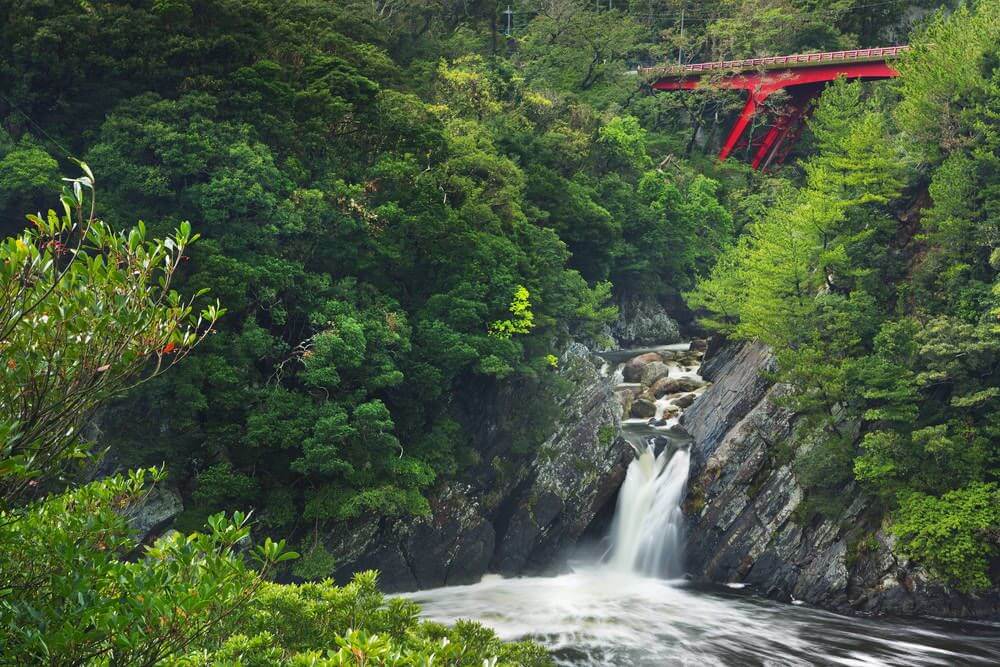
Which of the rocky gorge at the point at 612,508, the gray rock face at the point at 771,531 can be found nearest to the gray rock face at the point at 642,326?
A: the rocky gorge at the point at 612,508

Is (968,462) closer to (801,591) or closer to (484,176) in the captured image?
(801,591)

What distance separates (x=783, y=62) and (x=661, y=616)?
36055 millimetres

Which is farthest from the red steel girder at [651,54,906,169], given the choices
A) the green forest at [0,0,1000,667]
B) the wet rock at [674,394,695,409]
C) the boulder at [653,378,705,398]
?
the wet rock at [674,394,695,409]

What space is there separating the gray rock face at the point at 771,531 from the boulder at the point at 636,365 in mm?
5644

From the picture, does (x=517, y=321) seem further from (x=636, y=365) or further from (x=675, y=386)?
(x=636, y=365)

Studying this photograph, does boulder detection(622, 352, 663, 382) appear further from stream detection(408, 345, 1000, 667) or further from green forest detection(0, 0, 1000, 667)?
stream detection(408, 345, 1000, 667)

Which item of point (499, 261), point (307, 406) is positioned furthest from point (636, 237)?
point (307, 406)

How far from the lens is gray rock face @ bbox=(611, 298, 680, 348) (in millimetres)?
43062

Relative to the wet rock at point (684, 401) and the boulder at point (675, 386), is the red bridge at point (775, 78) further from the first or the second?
the wet rock at point (684, 401)

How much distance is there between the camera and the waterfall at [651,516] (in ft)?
86.3

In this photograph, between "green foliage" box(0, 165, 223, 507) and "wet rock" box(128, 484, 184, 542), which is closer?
"green foliage" box(0, 165, 223, 507)

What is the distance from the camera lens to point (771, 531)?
81.3ft

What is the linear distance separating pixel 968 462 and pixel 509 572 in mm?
13264

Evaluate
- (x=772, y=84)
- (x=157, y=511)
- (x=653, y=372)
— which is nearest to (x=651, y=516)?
(x=653, y=372)
